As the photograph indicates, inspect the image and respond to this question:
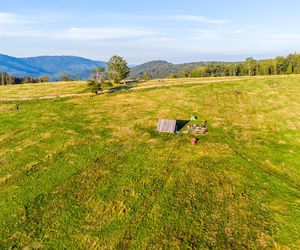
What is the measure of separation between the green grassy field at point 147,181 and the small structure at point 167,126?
2.01m

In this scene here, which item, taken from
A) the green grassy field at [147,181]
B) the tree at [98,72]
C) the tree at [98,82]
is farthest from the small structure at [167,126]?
the tree at [98,72]

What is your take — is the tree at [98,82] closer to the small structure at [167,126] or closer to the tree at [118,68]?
the tree at [118,68]

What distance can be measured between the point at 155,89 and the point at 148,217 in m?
62.9

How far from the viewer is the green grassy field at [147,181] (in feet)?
88.3

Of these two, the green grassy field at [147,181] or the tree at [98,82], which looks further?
the tree at [98,82]

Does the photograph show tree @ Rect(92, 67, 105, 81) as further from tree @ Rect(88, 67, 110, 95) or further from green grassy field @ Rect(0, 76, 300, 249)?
green grassy field @ Rect(0, 76, 300, 249)

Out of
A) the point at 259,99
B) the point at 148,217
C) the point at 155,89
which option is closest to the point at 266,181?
the point at 148,217

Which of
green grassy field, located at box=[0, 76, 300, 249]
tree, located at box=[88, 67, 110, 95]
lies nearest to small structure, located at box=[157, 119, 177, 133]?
green grassy field, located at box=[0, 76, 300, 249]

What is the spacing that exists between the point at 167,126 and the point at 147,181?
18.4 metres

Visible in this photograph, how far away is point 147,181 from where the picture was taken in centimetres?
3575

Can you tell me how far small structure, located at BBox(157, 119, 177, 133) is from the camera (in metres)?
51.8

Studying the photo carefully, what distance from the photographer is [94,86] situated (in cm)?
8425

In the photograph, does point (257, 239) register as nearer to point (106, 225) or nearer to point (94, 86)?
point (106, 225)

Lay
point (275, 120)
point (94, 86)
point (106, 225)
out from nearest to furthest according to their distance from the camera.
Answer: point (106, 225), point (275, 120), point (94, 86)
